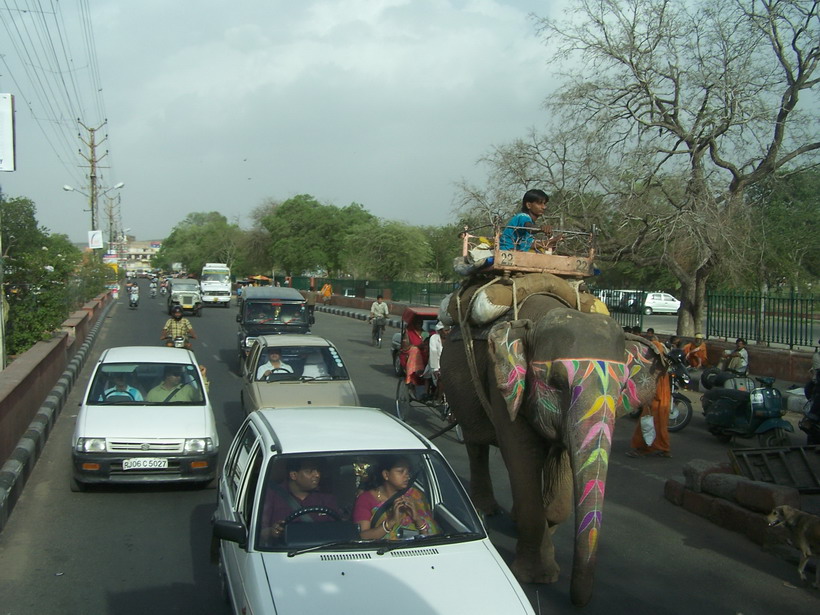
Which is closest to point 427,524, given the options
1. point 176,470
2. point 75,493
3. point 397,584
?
point 397,584

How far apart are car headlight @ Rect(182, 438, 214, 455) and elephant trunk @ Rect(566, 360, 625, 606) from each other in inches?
176

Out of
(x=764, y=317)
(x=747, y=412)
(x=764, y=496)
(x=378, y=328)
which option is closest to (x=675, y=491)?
(x=764, y=496)

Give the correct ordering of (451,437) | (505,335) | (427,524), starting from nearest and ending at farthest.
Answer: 1. (427,524)
2. (505,335)
3. (451,437)

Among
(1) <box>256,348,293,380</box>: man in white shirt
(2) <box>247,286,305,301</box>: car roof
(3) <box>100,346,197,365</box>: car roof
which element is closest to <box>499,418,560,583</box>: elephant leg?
(3) <box>100,346,197,365</box>: car roof

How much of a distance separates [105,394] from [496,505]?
15.0 feet

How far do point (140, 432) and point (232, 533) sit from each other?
173 inches

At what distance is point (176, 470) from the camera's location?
26.9ft

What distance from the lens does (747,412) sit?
1128cm

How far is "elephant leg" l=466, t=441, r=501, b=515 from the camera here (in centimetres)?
788

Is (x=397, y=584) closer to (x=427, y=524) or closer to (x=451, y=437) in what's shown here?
(x=427, y=524)

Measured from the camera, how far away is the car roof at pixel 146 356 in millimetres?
9727

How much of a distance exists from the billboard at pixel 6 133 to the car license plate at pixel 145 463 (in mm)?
8061

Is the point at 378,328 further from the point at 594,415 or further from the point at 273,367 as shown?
the point at 594,415

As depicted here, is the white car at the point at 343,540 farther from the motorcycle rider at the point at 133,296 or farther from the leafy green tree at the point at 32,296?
the motorcycle rider at the point at 133,296
